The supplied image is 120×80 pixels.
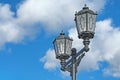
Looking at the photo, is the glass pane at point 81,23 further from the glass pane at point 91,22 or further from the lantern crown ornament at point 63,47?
the lantern crown ornament at point 63,47

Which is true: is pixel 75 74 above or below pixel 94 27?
below

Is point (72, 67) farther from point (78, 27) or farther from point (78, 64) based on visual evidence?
point (78, 27)

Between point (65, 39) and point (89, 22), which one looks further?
point (65, 39)

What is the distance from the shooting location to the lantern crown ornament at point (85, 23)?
612 inches

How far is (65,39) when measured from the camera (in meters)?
16.8

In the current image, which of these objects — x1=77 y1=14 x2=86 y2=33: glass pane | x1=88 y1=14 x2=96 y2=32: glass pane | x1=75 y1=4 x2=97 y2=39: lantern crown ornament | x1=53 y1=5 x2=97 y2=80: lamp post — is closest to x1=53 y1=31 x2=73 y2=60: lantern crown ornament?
x1=53 y1=5 x2=97 y2=80: lamp post

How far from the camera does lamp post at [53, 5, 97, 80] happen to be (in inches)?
613

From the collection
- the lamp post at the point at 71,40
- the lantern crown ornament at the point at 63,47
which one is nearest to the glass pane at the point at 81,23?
the lamp post at the point at 71,40

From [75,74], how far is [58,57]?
113 cm

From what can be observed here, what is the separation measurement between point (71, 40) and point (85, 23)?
1.41 metres

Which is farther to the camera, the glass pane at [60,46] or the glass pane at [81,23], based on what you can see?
the glass pane at [60,46]

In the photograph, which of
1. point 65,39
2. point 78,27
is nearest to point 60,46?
point 65,39

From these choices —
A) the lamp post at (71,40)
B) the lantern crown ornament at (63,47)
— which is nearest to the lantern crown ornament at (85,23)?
the lamp post at (71,40)

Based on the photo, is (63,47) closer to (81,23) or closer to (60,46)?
(60,46)
